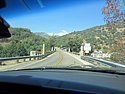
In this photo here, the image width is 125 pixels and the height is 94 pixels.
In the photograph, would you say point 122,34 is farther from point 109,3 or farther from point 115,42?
point 109,3

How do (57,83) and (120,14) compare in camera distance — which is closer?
(57,83)

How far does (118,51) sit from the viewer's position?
103 feet

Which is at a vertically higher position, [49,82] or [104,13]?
[104,13]

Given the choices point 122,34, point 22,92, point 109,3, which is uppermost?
point 109,3

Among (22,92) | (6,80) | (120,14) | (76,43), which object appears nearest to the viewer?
(22,92)

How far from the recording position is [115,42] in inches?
1254

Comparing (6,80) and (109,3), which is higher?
(109,3)

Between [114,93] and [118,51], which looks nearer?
[114,93]

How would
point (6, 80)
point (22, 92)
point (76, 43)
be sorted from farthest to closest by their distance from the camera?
point (76, 43) < point (6, 80) < point (22, 92)

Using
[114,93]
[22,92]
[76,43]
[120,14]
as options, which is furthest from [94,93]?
[76,43]

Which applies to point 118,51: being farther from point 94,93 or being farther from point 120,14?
point 94,93

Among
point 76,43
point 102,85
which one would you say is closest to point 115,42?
point 102,85

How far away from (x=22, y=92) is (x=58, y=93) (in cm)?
37

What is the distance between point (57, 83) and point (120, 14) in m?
27.8
